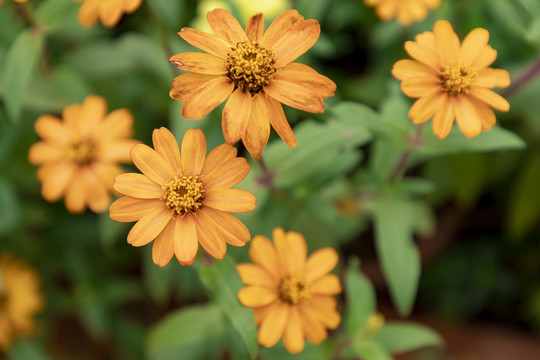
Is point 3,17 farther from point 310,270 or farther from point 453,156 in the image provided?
point 453,156

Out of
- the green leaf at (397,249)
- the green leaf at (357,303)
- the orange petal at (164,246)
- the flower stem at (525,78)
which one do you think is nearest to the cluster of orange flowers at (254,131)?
the orange petal at (164,246)

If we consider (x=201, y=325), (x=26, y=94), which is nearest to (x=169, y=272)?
(x=201, y=325)

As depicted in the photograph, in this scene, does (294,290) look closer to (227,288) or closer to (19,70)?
(227,288)

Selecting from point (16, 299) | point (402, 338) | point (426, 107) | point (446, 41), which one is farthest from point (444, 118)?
point (16, 299)

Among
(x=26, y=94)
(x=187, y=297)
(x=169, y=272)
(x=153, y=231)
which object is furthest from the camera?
(x=187, y=297)

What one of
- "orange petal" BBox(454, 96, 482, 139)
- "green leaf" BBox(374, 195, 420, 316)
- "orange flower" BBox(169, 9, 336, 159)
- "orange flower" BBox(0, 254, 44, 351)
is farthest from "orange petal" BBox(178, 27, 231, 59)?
"orange flower" BBox(0, 254, 44, 351)

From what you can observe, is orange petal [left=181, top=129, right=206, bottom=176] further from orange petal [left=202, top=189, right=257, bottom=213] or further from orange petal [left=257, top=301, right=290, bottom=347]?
orange petal [left=257, top=301, right=290, bottom=347]
